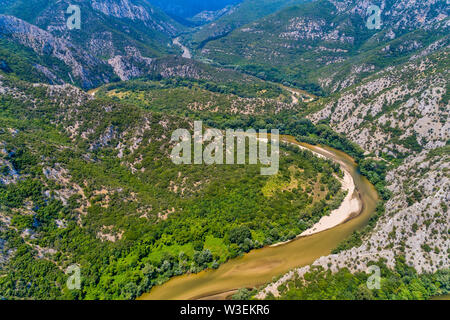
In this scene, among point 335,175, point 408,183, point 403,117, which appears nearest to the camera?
point 408,183

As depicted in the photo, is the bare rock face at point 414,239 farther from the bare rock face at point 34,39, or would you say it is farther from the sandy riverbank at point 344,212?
the bare rock face at point 34,39

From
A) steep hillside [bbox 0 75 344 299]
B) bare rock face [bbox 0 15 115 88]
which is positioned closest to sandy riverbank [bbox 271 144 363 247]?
steep hillside [bbox 0 75 344 299]

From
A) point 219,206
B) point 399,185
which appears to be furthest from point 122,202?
point 399,185

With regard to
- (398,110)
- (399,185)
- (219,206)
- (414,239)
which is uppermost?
(398,110)

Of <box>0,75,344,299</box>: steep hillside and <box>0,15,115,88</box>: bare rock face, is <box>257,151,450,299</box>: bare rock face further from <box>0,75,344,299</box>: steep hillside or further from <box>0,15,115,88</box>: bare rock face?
<box>0,15,115,88</box>: bare rock face

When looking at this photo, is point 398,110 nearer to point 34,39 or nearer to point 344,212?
point 344,212

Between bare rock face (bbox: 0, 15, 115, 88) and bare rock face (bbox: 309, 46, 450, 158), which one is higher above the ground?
bare rock face (bbox: 0, 15, 115, 88)

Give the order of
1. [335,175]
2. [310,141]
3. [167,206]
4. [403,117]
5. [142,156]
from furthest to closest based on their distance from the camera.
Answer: [310,141] → [403,117] → [335,175] → [142,156] → [167,206]

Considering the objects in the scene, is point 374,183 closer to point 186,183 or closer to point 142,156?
point 186,183

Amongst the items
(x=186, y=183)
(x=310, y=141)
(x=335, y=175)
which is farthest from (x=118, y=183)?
(x=310, y=141)
